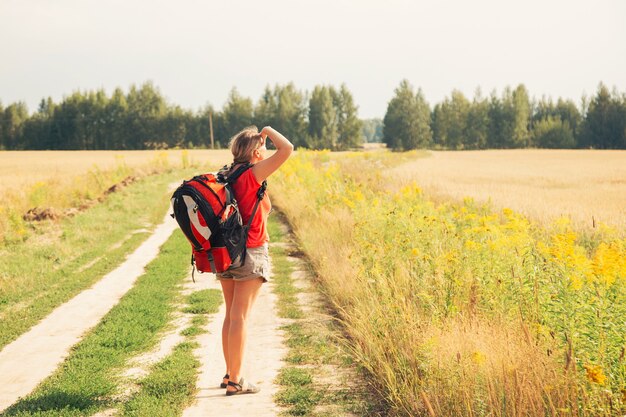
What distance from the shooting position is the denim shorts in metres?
4.75

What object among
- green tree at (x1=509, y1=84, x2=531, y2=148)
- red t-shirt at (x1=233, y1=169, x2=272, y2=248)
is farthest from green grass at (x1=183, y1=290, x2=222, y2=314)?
green tree at (x1=509, y1=84, x2=531, y2=148)

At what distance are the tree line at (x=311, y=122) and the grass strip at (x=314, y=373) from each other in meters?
75.8

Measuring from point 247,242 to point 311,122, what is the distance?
3282 inches

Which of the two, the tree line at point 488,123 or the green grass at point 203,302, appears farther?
the tree line at point 488,123

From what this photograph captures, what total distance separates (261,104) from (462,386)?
3418 inches

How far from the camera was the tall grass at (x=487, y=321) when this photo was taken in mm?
3467

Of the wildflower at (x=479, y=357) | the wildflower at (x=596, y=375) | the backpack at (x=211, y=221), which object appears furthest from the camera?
the backpack at (x=211, y=221)

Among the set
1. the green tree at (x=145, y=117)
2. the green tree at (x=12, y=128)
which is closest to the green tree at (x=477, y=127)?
the green tree at (x=145, y=117)

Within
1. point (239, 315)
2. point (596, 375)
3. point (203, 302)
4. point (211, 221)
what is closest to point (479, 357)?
point (596, 375)

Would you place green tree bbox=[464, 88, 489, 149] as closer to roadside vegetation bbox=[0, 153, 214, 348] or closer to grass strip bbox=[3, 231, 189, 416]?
roadside vegetation bbox=[0, 153, 214, 348]

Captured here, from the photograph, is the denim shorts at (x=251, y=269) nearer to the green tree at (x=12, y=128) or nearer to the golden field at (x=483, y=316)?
the golden field at (x=483, y=316)

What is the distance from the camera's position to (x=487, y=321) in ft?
15.6

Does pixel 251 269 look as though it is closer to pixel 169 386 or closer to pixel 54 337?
pixel 169 386

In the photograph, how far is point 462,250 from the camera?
6.50 m
